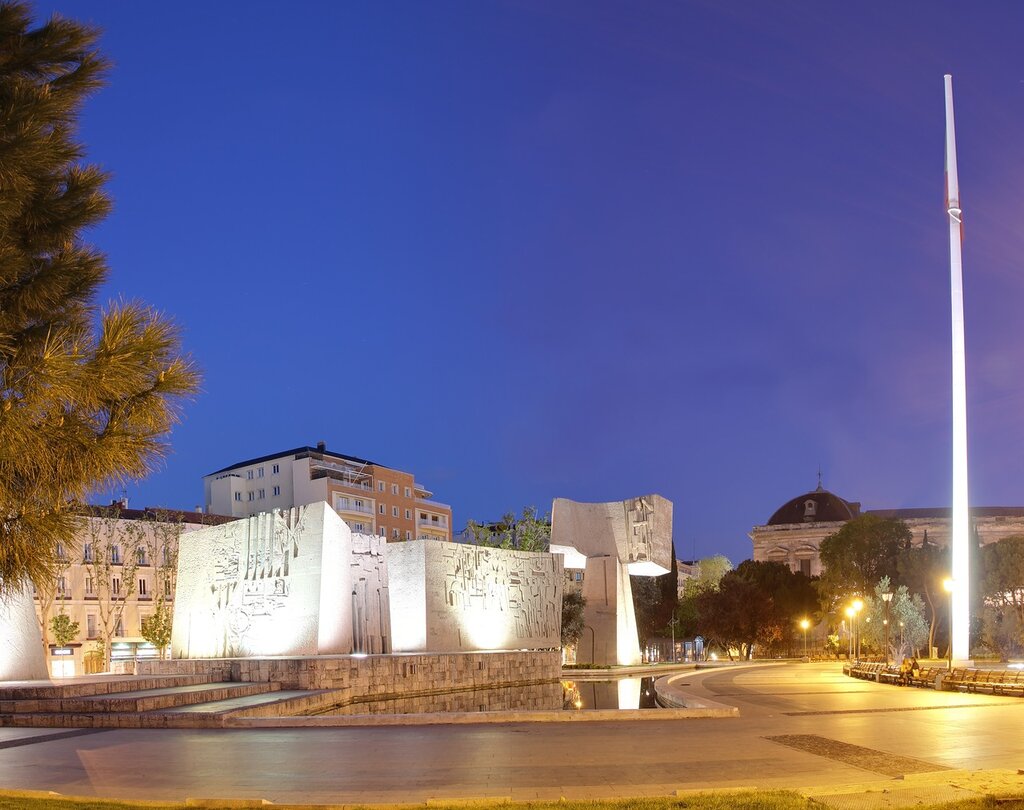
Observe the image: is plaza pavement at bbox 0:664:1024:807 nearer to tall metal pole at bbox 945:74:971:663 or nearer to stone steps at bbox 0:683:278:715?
stone steps at bbox 0:683:278:715

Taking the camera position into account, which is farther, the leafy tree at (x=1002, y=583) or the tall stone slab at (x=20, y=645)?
the leafy tree at (x=1002, y=583)

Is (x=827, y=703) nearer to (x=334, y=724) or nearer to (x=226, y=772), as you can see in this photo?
(x=334, y=724)

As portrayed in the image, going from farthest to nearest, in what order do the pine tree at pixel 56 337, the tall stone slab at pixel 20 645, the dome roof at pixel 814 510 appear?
the dome roof at pixel 814 510 → the tall stone slab at pixel 20 645 → the pine tree at pixel 56 337

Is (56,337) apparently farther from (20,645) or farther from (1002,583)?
(1002,583)

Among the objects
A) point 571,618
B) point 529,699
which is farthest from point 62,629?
point 529,699

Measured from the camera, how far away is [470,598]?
35.6 m

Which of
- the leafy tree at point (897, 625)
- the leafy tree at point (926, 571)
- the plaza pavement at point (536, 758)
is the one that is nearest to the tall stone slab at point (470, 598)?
the plaza pavement at point (536, 758)

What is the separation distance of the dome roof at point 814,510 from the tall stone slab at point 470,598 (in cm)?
8115

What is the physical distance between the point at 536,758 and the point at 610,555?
2996 centimetres

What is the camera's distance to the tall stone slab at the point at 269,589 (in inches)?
1069

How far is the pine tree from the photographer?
7.77 meters

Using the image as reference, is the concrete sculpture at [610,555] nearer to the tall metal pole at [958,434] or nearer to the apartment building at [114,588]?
the tall metal pole at [958,434]

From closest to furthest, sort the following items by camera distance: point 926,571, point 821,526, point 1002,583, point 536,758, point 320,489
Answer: point 536,758 < point 1002,583 < point 926,571 < point 320,489 < point 821,526

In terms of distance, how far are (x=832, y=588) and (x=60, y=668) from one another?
167ft
